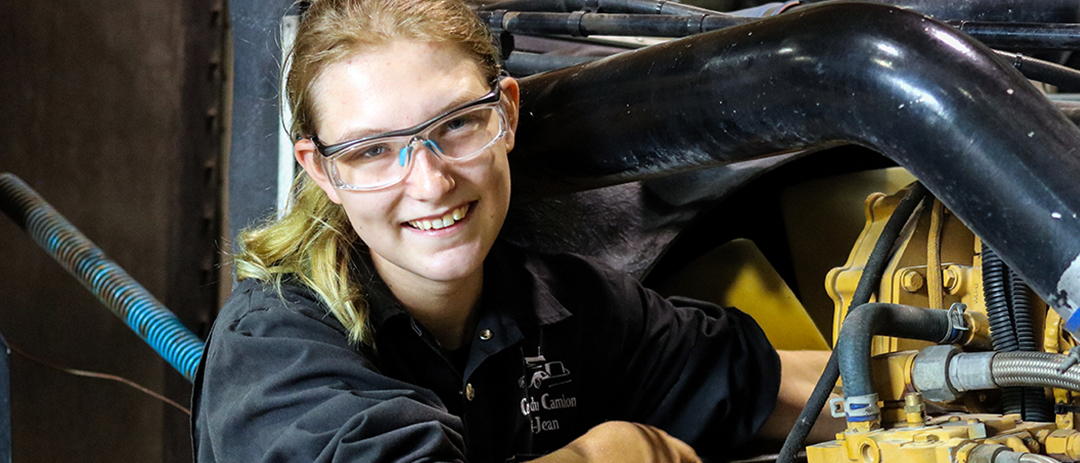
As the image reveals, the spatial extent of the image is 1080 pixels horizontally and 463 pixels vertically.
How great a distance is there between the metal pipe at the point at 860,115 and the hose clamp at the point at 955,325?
Result: 9.8 inches

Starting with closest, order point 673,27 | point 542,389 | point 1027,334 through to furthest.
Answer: point 1027,334, point 542,389, point 673,27

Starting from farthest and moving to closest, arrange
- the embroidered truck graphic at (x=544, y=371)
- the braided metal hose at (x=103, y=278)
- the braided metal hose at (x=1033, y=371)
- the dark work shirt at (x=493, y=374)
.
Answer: the braided metal hose at (x=103, y=278) → the embroidered truck graphic at (x=544, y=371) → the dark work shirt at (x=493, y=374) → the braided metal hose at (x=1033, y=371)

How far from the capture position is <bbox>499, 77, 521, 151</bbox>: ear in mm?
1294

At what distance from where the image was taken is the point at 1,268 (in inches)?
85.3

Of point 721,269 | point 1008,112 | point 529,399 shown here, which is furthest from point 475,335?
point 1008,112

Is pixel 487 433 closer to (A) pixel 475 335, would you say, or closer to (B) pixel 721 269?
(A) pixel 475 335

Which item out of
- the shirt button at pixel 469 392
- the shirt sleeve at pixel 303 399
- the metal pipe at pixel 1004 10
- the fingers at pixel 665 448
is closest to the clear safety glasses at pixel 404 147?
the shirt sleeve at pixel 303 399

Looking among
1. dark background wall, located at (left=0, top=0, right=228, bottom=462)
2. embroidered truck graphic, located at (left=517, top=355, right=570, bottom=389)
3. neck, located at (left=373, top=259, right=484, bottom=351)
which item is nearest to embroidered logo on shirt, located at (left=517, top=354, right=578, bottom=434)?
embroidered truck graphic, located at (left=517, top=355, right=570, bottom=389)

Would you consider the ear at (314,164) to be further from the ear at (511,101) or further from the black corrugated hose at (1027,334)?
the black corrugated hose at (1027,334)

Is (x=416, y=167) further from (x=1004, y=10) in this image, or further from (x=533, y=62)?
(x=1004, y=10)

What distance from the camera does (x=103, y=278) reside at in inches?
73.5

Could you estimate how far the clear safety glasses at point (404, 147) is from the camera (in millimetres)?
1147

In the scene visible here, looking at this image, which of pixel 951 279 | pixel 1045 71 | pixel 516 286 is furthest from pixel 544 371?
pixel 1045 71

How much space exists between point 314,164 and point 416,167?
0.18 metres
